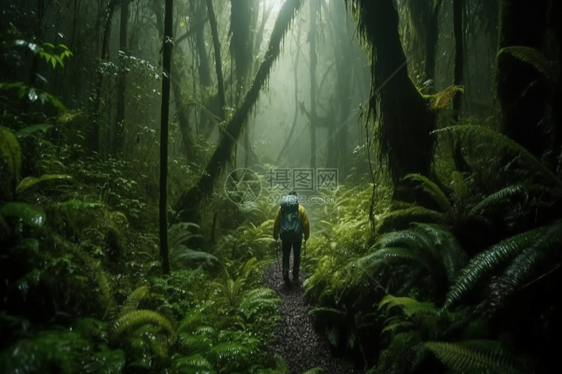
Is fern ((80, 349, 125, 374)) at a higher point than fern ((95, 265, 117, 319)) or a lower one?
lower

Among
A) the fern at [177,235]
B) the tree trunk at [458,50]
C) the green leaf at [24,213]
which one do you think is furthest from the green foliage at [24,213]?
the tree trunk at [458,50]

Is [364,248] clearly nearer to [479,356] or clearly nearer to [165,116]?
[479,356]

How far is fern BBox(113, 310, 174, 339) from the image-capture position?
3.66m

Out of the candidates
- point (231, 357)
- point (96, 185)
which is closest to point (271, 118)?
point (96, 185)

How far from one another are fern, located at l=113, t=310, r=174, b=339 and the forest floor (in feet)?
5.86

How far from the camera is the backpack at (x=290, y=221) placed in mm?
6764

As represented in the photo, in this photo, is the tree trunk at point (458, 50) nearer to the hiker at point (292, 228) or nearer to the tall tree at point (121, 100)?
the hiker at point (292, 228)

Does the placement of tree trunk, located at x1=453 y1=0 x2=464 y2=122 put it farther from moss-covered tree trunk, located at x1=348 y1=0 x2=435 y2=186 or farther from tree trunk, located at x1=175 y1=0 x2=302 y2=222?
tree trunk, located at x1=175 y1=0 x2=302 y2=222

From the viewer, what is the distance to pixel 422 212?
4.80 metres

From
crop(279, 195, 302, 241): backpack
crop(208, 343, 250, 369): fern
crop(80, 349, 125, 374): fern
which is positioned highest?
crop(279, 195, 302, 241): backpack

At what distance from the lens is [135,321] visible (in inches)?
149

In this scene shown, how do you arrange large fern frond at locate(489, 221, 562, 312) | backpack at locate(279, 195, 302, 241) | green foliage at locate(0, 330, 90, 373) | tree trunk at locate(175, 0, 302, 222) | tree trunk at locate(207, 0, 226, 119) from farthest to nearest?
tree trunk at locate(207, 0, 226, 119) < tree trunk at locate(175, 0, 302, 222) < backpack at locate(279, 195, 302, 241) < large fern frond at locate(489, 221, 562, 312) < green foliage at locate(0, 330, 90, 373)

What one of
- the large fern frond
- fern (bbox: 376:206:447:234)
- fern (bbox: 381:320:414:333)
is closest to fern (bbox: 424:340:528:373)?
the large fern frond

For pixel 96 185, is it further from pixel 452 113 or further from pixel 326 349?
pixel 452 113
